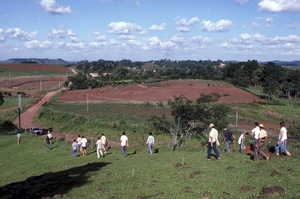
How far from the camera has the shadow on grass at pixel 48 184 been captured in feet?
60.9

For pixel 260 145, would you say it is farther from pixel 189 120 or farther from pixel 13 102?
pixel 13 102

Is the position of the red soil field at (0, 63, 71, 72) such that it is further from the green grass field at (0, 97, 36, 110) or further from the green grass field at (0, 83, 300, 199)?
the green grass field at (0, 83, 300, 199)

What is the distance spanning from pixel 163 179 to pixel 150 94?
77.0 m

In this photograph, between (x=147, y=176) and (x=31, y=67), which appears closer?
(x=147, y=176)

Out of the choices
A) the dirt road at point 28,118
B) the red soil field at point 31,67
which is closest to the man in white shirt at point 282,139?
the dirt road at point 28,118

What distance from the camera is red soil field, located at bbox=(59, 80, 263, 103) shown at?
87.4m

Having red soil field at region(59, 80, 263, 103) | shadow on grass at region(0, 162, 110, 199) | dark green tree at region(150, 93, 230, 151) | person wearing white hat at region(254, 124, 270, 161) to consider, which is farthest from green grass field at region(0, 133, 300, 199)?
red soil field at region(59, 80, 263, 103)

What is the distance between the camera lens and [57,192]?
706 inches

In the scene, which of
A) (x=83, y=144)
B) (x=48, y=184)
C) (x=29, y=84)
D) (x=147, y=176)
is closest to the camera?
(x=147, y=176)

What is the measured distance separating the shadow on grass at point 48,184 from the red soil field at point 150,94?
5920 cm

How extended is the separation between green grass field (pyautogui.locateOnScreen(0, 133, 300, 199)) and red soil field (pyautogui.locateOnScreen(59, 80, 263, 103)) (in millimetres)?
59084

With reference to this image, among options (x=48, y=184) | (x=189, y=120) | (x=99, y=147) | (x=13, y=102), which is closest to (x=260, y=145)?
(x=48, y=184)

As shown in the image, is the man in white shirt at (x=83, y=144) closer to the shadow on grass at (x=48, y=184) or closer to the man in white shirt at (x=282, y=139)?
the shadow on grass at (x=48, y=184)

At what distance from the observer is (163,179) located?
17.3 meters
